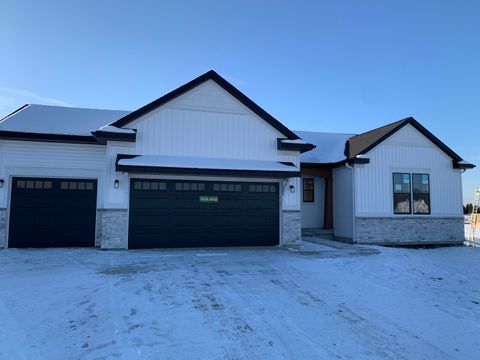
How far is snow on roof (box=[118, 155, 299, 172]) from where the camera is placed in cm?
1210

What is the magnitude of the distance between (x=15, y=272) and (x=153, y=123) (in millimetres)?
6222

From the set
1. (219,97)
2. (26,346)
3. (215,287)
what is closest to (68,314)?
(26,346)

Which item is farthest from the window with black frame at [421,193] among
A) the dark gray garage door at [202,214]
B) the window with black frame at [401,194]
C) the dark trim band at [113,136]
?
the dark trim band at [113,136]

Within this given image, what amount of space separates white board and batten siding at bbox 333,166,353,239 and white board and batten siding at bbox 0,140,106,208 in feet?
33.1

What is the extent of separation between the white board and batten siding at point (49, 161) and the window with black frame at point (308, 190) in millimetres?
9103

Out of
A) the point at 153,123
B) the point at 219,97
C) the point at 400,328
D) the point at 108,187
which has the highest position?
the point at 219,97

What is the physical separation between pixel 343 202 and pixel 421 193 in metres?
3.43

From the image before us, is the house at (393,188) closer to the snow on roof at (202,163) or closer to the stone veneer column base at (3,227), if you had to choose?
the snow on roof at (202,163)

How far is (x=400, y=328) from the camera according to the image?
579cm

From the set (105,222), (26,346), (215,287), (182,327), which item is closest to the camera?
(26,346)

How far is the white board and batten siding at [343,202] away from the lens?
16.1 metres

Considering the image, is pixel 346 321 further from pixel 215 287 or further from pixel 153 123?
pixel 153 123

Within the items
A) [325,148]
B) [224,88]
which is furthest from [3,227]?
[325,148]

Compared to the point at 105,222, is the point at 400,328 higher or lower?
lower
